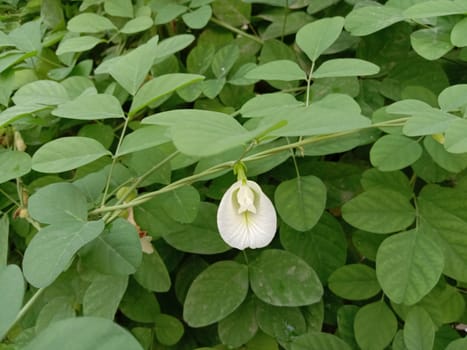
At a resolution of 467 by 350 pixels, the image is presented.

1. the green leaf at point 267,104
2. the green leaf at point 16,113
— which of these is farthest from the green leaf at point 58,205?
the green leaf at point 267,104

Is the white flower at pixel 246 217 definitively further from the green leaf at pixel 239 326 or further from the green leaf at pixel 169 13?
the green leaf at pixel 169 13

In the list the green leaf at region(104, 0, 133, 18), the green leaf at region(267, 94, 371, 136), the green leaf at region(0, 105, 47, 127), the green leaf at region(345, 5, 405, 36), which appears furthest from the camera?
the green leaf at region(104, 0, 133, 18)

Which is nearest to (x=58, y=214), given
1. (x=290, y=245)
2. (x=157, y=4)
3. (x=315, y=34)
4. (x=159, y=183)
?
(x=159, y=183)

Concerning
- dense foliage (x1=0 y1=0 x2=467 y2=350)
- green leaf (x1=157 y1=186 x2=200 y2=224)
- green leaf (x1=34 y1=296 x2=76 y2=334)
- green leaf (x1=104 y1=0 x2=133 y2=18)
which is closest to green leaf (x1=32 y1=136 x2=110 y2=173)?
dense foliage (x1=0 y1=0 x2=467 y2=350)

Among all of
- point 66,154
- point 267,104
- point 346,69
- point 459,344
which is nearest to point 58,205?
point 66,154

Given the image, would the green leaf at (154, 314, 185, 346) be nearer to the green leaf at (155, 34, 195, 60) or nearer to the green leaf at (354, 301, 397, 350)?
the green leaf at (354, 301, 397, 350)

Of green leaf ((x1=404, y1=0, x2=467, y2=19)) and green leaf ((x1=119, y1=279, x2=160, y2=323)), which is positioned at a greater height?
green leaf ((x1=404, y1=0, x2=467, y2=19))
